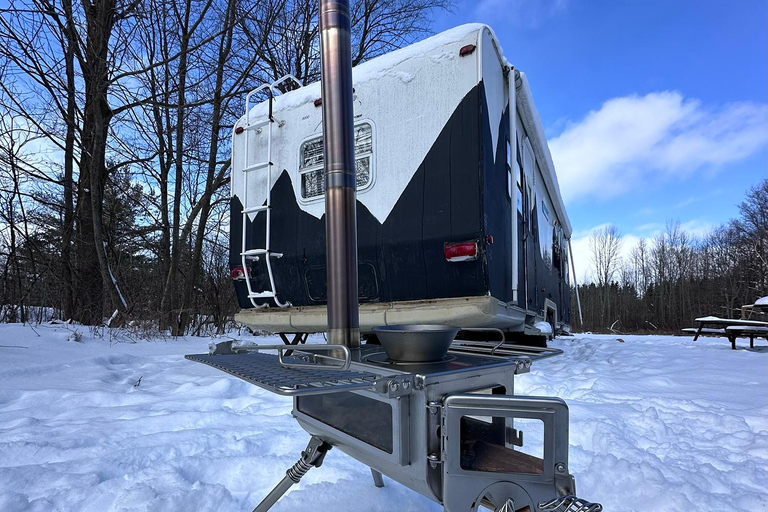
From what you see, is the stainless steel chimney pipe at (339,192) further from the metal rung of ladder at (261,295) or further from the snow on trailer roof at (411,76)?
the metal rung of ladder at (261,295)

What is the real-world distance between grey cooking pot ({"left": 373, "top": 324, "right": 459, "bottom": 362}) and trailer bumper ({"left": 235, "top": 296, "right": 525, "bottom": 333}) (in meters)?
1.41

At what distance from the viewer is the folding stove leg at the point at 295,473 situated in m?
1.26

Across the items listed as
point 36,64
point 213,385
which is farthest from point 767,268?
point 36,64

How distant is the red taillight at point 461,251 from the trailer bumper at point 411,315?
29 centimetres

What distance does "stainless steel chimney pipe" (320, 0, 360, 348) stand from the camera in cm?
148

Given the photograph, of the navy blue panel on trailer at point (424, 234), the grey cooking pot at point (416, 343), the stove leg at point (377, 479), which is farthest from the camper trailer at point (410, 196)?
the grey cooking pot at point (416, 343)

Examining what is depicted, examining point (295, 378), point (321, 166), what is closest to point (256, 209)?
point (321, 166)

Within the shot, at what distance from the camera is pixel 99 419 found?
251 cm

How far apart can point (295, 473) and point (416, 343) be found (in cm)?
57

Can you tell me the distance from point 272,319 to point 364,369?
297 centimetres

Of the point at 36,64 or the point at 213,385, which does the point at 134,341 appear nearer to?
the point at 213,385

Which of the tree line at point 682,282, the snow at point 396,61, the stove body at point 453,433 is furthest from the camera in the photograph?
the tree line at point 682,282

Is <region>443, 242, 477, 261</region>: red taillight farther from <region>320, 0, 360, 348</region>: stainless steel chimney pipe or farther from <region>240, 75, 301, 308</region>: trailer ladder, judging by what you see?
<region>240, 75, 301, 308</region>: trailer ladder

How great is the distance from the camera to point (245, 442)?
216cm
